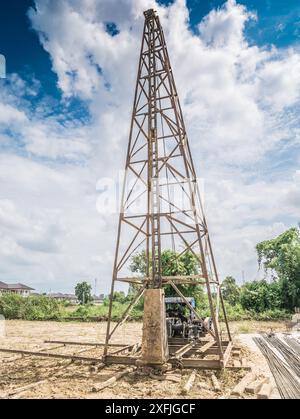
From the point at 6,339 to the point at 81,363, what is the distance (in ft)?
32.5

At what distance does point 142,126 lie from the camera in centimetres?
1225

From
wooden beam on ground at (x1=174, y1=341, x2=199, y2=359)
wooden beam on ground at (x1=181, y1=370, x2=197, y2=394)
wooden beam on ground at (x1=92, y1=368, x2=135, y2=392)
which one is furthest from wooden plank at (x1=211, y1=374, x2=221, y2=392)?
wooden beam on ground at (x1=92, y1=368, x2=135, y2=392)

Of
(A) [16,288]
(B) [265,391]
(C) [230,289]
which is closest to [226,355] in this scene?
(B) [265,391]

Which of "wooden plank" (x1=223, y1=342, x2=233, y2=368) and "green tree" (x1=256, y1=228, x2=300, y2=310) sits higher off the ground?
"green tree" (x1=256, y1=228, x2=300, y2=310)

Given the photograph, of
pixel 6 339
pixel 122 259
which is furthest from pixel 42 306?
pixel 122 259

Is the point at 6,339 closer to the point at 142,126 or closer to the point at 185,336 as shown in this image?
the point at 185,336

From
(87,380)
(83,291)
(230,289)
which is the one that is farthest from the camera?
(83,291)

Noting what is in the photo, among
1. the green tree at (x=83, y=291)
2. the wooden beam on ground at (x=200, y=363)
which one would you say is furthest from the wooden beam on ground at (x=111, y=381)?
the green tree at (x=83, y=291)

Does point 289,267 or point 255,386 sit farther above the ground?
point 289,267

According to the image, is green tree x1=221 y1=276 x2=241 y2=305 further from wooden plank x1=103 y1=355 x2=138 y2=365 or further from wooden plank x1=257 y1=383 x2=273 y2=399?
wooden plank x1=257 y1=383 x2=273 y2=399

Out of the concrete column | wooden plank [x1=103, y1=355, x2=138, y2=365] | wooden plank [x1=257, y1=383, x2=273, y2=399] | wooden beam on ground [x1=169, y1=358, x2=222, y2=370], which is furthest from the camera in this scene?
wooden plank [x1=103, y1=355, x2=138, y2=365]

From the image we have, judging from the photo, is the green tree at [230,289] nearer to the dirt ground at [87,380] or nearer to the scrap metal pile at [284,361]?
the scrap metal pile at [284,361]

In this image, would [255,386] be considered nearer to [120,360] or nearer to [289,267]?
[120,360]
